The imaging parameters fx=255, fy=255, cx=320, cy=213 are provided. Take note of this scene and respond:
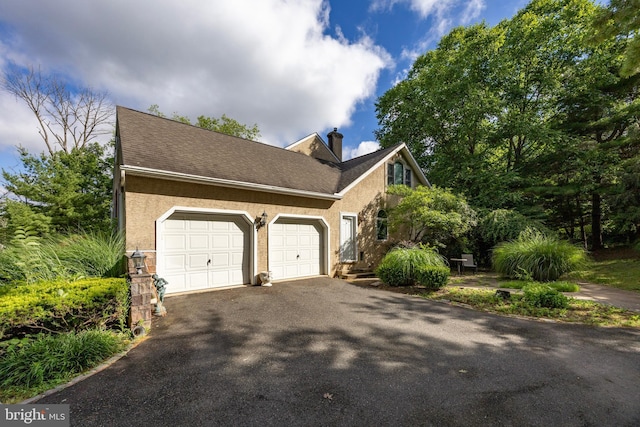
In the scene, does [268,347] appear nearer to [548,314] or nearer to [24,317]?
[24,317]

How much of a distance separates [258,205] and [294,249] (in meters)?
2.22

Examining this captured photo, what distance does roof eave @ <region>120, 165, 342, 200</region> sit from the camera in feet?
20.9

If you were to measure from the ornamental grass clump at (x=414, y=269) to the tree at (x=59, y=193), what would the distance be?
12.2 m

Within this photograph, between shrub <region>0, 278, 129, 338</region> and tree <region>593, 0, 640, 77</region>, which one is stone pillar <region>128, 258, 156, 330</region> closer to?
shrub <region>0, 278, 129, 338</region>

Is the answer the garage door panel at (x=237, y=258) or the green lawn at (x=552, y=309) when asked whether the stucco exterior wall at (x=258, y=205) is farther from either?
the green lawn at (x=552, y=309)

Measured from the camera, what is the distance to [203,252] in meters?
7.64

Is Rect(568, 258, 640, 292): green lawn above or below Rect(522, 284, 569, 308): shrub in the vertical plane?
below

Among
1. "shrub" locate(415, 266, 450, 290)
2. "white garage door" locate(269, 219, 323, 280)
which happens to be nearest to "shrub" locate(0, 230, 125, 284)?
"white garage door" locate(269, 219, 323, 280)

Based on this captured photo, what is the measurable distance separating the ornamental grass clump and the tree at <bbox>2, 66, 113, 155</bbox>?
21864 mm

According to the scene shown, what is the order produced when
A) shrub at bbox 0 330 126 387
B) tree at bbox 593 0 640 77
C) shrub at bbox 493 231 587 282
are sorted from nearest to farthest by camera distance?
shrub at bbox 0 330 126 387
tree at bbox 593 0 640 77
shrub at bbox 493 231 587 282

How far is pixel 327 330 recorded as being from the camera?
4.70 meters

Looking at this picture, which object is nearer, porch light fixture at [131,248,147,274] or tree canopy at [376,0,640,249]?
porch light fixture at [131,248,147,274]

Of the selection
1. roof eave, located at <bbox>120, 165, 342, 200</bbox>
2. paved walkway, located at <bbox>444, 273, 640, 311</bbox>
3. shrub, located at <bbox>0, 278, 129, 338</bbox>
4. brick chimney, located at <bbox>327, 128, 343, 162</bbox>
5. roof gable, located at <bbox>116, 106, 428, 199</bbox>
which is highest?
brick chimney, located at <bbox>327, 128, 343, 162</bbox>

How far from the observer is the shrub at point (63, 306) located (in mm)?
3402
